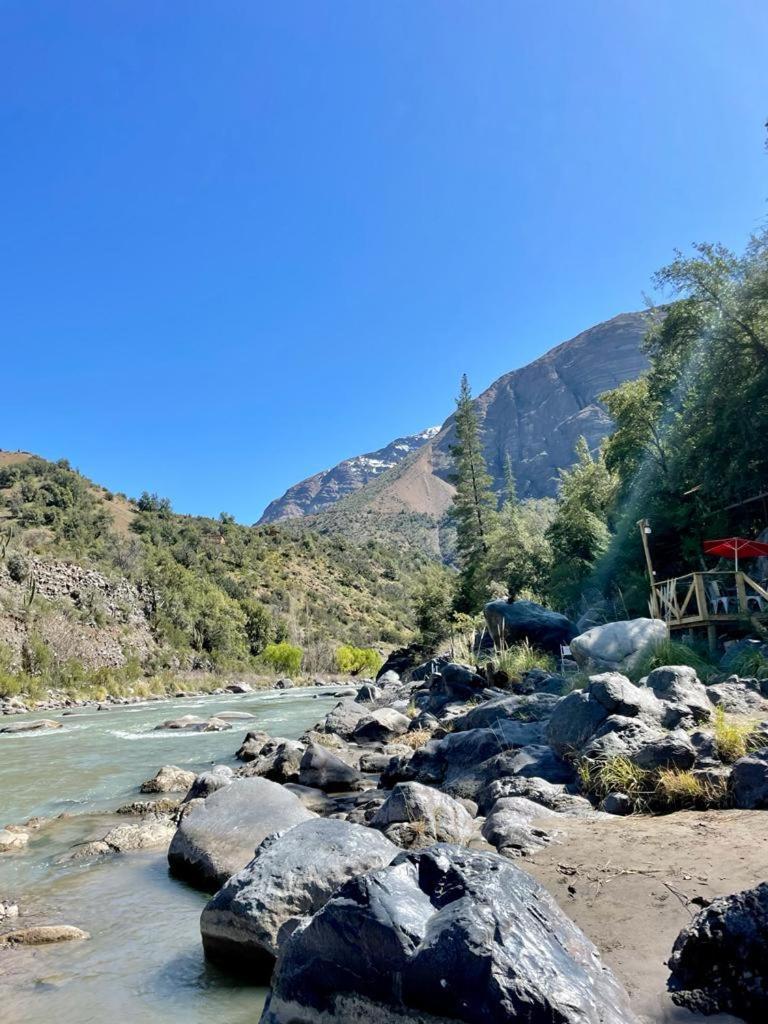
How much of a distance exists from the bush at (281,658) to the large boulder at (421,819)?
45.3m

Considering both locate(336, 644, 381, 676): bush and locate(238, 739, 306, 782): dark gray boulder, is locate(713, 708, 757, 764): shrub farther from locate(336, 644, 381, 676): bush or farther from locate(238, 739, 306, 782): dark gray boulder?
locate(336, 644, 381, 676): bush

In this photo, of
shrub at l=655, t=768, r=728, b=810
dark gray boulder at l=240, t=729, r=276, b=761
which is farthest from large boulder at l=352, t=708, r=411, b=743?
shrub at l=655, t=768, r=728, b=810

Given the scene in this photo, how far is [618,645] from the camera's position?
506 inches

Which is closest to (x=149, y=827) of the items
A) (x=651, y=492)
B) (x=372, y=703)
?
(x=372, y=703)

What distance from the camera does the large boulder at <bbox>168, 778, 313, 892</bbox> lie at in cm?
591

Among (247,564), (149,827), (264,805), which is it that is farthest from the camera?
(247,564)

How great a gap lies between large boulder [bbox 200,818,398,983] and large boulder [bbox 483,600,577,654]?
1542 centimetres

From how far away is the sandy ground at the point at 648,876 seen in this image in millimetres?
3305

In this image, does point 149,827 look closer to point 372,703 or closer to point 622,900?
point 622,900

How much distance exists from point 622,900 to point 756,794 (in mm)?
2302

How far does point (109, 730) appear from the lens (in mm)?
19156

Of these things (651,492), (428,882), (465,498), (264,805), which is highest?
(465,498)

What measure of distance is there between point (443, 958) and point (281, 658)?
49587 mm

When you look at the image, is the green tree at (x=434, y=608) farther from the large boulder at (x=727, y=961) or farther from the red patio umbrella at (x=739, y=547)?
the large boulder at (x=727, y=961)
